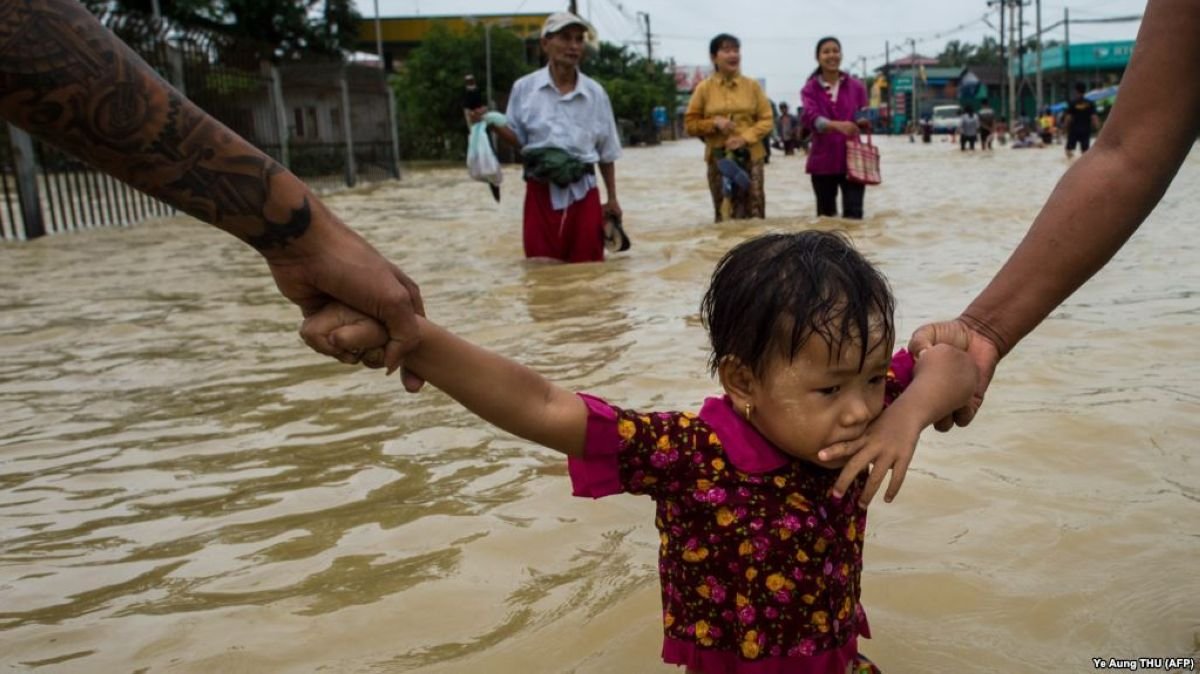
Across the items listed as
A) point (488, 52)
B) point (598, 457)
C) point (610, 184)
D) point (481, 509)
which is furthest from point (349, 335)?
point (488, 52)

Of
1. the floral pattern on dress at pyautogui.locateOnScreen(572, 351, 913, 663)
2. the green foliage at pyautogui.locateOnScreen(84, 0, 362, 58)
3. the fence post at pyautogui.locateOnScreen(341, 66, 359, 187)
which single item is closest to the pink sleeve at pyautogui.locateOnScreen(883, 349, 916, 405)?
the floral pattern on dress at pyautogui.locateOnScreen(572, 351, 913, 663)

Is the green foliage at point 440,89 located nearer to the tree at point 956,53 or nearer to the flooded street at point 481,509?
the flooded street at point 481,509

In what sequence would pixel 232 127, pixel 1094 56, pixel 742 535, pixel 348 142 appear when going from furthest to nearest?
pixel 1094 56
pixel 348 142
pixel 232 127
pixel 742 535

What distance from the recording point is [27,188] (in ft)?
37.0

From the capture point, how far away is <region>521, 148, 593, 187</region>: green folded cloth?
7.12 metres

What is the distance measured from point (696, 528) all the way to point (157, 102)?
3.80 feet

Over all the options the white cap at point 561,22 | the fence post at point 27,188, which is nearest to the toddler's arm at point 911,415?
the white cap at point 561,22

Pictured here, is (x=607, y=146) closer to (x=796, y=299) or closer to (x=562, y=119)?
(x=562, y=119)

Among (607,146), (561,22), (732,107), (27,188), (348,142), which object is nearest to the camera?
(561,22)

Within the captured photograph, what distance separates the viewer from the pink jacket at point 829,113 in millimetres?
9078

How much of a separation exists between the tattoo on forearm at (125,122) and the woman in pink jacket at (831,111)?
7.51 m

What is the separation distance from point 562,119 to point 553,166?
35 centimetres

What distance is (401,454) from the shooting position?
3523 mm

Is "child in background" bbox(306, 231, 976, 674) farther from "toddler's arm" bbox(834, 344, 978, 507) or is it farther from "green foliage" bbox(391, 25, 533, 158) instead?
"green foliage" bbox(391, 25, 533, 158)
